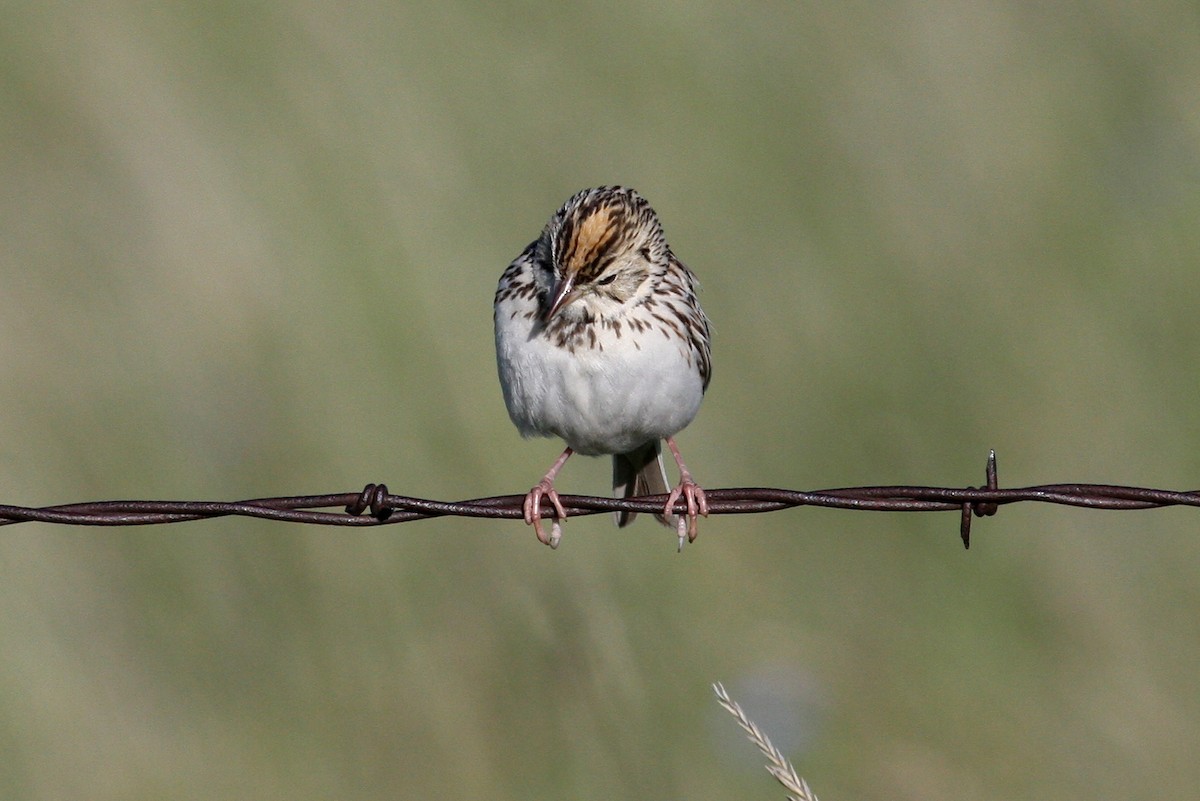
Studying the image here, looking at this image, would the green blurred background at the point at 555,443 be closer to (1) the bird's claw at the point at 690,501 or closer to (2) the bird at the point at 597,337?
(1) the bird's claw at the point at 690,501

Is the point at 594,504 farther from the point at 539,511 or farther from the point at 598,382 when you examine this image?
the point at 598,382

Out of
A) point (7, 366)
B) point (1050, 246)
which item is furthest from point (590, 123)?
point (7, 366)

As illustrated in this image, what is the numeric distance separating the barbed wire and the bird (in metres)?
0.91

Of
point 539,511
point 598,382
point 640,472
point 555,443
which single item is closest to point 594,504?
point 539,511

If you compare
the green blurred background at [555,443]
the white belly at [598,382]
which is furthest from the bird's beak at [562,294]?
the green blurred background at [555,443]

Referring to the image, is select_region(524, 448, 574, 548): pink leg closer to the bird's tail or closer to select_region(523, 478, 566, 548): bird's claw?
select_region(523, 478, 566, 548): bird's claw

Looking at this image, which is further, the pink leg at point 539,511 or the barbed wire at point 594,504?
the pink leg at point 539,511

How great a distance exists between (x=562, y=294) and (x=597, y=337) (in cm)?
24

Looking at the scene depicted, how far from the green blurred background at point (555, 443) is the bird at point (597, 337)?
3.63 ft

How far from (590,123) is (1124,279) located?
2.88 m

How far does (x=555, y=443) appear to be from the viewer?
7.52 metres

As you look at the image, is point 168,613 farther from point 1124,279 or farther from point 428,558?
point 1124,279

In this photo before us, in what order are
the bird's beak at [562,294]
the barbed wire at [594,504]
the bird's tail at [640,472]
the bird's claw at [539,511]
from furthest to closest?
the bird's tail at [640,472], the bird's beak at [562,294], the bird's claw at [539,511], the barbed wire at [594,504]

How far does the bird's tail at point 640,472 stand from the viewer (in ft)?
20.8
